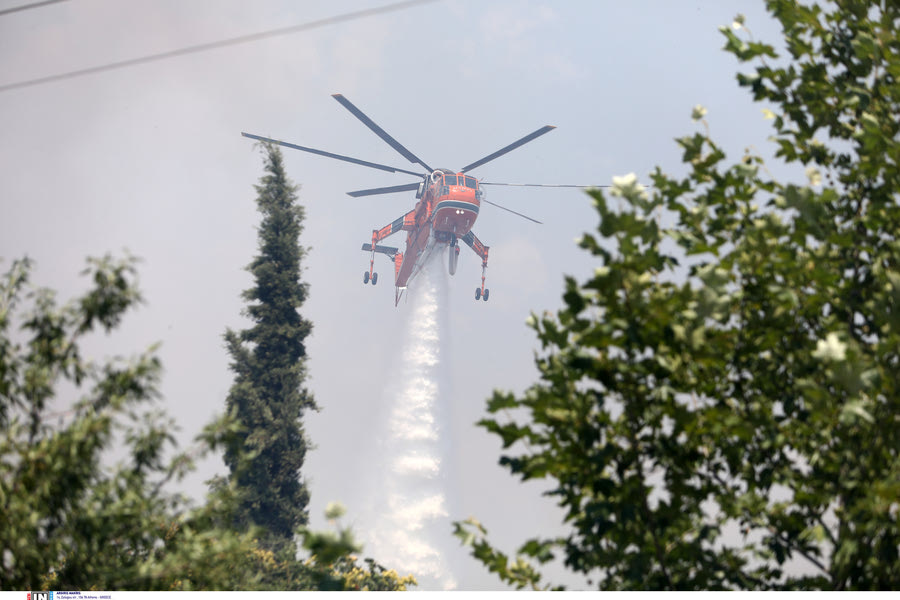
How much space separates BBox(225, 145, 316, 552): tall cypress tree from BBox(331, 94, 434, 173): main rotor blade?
72.6 feet

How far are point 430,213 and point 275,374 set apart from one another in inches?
1536

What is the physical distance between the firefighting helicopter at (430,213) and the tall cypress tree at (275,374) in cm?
2237

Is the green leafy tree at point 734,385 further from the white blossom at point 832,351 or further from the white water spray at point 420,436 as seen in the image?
the white water spray at point 420,436

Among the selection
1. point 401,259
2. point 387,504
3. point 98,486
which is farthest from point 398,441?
point 98,486

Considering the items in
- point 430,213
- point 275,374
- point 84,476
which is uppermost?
point 430,213

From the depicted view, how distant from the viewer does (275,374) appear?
1430 inches

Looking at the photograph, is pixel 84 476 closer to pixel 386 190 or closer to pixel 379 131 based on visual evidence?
pixel 379 131

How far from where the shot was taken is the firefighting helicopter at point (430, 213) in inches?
2689

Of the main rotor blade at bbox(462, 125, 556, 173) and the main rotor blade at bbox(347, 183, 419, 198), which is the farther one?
the main rotor blade at bbox(347, 183, 419, 198)

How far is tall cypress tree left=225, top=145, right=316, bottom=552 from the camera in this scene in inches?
1337

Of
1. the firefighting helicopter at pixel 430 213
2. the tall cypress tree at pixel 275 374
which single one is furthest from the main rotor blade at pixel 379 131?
the tall cypress tree at pixel 275 374

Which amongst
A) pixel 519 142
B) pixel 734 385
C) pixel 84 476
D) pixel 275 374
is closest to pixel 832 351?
pixel 734 385

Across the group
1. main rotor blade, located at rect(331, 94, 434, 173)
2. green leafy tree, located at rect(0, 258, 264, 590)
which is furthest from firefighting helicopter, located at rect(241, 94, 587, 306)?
green leafy tree, located at rect(0, 258, 264, 590)

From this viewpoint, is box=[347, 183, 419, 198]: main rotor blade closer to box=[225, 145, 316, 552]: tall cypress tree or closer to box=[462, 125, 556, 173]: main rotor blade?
box=[462, 125, 556, 173]: main rotor blade
